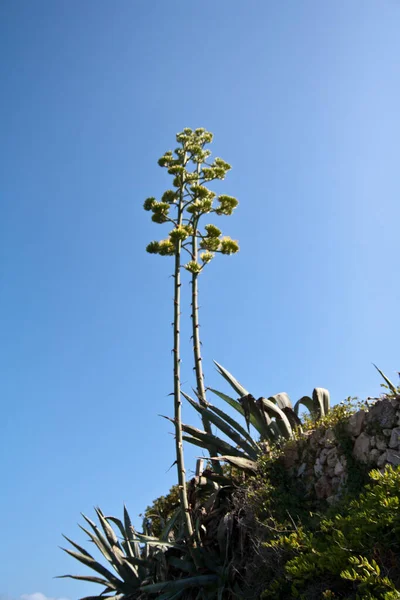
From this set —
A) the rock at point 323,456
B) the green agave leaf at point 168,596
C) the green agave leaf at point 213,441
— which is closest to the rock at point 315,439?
the rock at point 323,456

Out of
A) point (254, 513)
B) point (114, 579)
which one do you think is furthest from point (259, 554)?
point (114, 579)

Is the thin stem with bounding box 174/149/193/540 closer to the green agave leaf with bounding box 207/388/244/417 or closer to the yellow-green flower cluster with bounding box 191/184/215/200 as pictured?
the green agave leaf with bounding box 207/388/244/417

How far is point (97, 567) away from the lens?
6156mm

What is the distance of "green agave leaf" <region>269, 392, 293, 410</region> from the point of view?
695 centimetres

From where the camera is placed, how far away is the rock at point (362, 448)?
493 cm

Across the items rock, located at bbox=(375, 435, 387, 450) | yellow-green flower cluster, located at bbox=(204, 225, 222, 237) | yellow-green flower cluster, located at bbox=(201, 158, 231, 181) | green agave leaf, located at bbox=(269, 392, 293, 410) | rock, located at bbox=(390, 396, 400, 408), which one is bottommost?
rock, located at bbox=(375, 435, 387, 450)

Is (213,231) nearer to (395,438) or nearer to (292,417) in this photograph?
(292,417)

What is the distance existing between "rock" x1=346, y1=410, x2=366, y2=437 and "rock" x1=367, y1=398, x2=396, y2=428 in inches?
3.4

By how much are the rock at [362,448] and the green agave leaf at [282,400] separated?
187 centimetres

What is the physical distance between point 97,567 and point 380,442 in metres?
3.67

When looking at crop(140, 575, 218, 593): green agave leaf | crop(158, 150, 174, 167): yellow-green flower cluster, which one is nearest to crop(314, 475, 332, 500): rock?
crop(140, 575, 218, 593): green agave leaf

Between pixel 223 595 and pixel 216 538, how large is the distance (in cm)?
62

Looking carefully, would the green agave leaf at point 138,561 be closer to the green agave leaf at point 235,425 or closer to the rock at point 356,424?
the green agave leaf at point 235,425

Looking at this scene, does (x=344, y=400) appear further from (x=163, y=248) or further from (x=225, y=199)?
(x=225, y=199)
